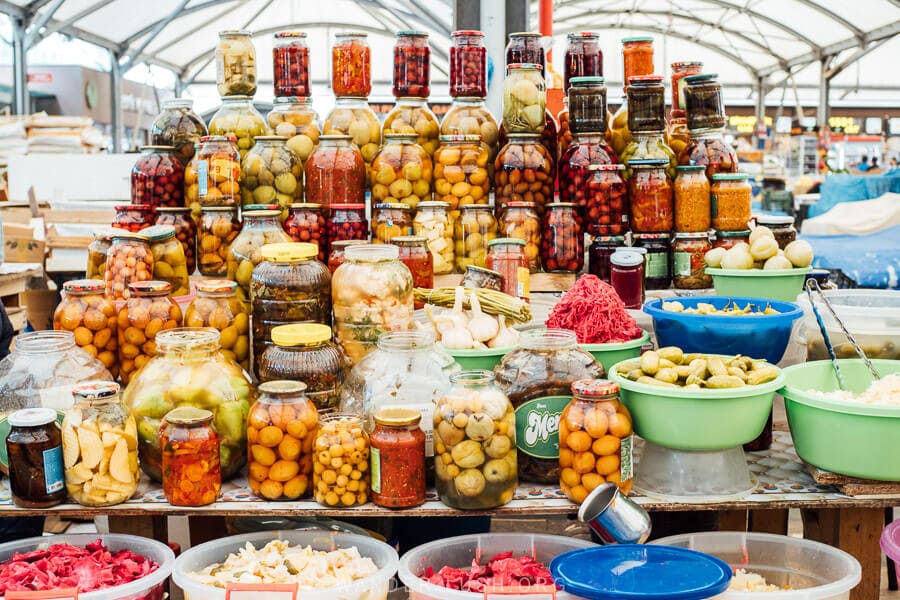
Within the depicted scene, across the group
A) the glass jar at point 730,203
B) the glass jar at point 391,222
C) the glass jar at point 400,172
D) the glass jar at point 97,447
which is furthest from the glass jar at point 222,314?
the glass jar at point 730,203

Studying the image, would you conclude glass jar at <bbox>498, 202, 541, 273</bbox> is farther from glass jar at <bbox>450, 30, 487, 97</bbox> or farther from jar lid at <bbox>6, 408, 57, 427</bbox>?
jar lid at <bbox>6, 408, 57, 427</bbox>

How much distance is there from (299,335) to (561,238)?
3.48ft

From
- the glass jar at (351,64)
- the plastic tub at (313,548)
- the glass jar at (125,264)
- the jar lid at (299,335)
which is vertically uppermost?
the glass jar at (351,64)

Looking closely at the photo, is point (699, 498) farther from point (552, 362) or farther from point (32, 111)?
point (32, 111)

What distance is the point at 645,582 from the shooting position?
1.58 metres

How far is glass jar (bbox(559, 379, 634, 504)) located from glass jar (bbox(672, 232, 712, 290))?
1104mm

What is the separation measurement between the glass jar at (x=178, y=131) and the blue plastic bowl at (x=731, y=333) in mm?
1528

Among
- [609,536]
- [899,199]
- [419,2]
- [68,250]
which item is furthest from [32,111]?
[609,536]

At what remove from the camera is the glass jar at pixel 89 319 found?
2.01 meters

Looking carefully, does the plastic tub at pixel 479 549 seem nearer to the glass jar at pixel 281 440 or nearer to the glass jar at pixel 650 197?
the glass jar at pixel 281 440

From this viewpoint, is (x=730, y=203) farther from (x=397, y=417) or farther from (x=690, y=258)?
(x=397, y=417)

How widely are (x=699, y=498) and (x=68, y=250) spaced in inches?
201

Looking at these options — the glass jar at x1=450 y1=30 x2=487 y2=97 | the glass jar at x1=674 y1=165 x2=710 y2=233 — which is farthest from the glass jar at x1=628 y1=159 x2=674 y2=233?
the glass jar at x1=450 y1=30 x2=487 y2=97

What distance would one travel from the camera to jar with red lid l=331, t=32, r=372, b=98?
2.66 meters
